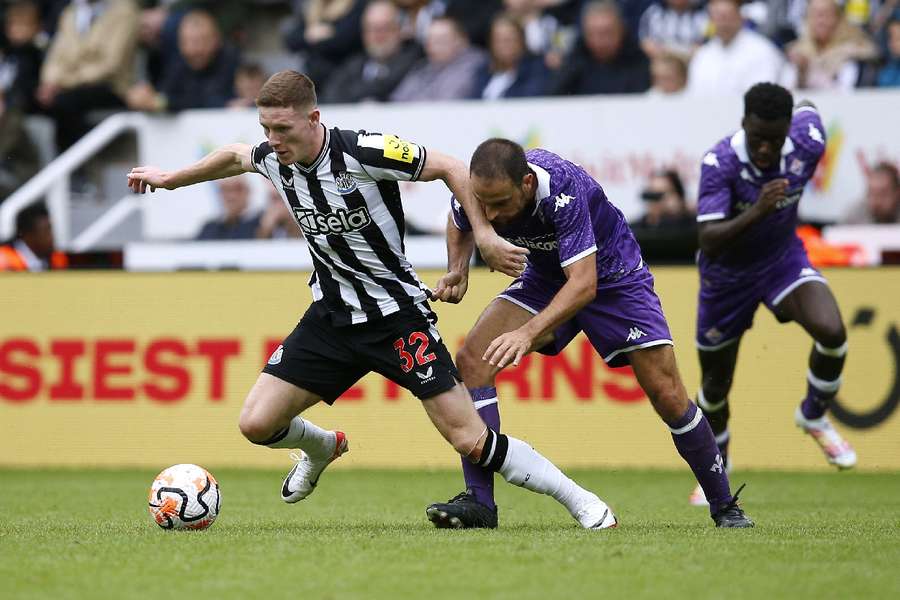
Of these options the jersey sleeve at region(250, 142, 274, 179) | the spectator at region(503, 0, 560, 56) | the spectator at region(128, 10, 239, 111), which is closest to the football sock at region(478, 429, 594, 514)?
the jersey sleeve at region(250, 142, 274, 179)

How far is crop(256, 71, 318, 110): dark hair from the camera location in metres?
6.61

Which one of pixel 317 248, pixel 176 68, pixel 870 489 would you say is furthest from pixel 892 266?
pixel 176 68

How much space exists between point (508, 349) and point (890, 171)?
6.91 meters

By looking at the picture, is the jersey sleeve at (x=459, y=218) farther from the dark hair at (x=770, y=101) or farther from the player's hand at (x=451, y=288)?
the dark hair at (x=770, y=101)

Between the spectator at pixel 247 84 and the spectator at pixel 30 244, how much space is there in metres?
2.35

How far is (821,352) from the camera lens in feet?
29.8

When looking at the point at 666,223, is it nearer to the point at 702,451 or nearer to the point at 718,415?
the point at 718,415

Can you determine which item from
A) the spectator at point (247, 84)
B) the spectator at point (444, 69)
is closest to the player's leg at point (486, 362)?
the spectator at point (444, 69)

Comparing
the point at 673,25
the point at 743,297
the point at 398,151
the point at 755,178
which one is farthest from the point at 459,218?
the point at 673,25

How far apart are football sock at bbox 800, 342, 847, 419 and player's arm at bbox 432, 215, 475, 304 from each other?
3.02 m

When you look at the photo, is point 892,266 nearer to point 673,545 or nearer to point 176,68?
point 673,545

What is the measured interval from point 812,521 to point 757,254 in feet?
6.93

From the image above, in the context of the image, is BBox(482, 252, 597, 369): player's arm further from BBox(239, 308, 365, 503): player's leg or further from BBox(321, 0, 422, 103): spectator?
BBox(321, 0, 422, 103): spectator

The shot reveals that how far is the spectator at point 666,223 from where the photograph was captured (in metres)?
12.0
